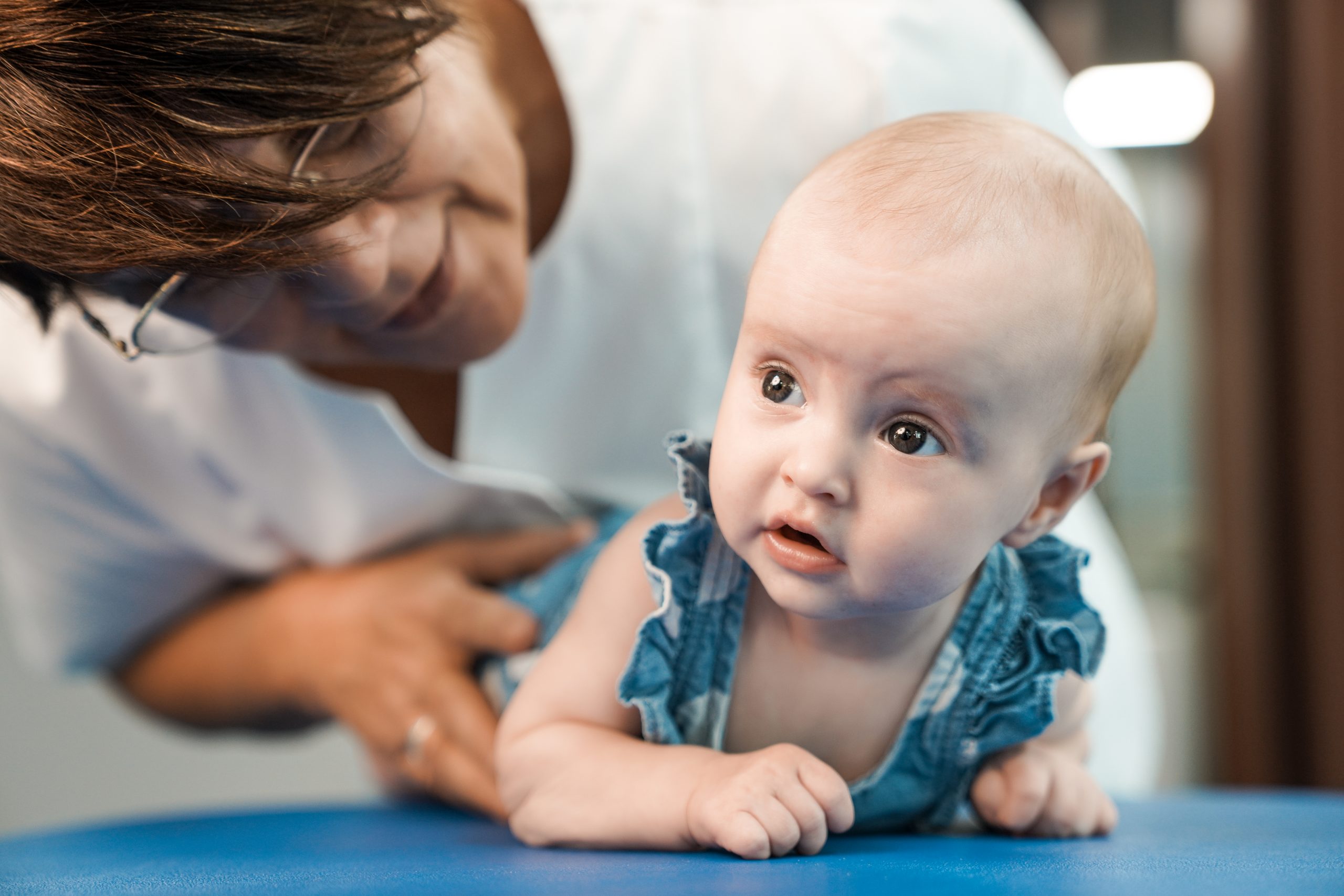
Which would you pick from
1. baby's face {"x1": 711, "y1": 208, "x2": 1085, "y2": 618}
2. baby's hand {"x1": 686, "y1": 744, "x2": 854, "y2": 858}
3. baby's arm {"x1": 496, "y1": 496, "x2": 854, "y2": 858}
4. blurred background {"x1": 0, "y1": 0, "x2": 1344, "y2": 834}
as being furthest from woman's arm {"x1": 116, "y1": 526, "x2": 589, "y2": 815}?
blurred background {"x1": 0, "y1": 0, "x2": 1344, "y2": 834}

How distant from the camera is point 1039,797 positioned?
2.22 ft

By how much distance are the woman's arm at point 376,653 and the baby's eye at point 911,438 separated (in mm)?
446

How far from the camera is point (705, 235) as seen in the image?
3.34 ft

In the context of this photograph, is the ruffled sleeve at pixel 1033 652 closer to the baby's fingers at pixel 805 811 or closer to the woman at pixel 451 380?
the baby's fingers at pixel 805 811

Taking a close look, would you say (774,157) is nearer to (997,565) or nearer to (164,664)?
(997,565)

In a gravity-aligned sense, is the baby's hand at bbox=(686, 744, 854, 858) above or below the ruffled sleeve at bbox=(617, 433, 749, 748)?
below

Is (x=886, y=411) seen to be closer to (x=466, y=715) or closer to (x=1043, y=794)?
(x=1043, y=794)

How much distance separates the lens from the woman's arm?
3.07 feet

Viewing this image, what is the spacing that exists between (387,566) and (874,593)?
606mm

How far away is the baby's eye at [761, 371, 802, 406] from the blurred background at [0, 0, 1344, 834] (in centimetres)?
→ 168

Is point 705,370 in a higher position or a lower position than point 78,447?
higher

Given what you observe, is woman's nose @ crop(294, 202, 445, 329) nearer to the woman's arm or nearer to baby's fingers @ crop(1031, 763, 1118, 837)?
the woman's arm

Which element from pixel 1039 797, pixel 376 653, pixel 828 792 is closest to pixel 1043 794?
pixel 1039 797

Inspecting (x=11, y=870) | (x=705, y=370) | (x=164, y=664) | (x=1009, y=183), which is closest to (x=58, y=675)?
(x=164, y=664)
